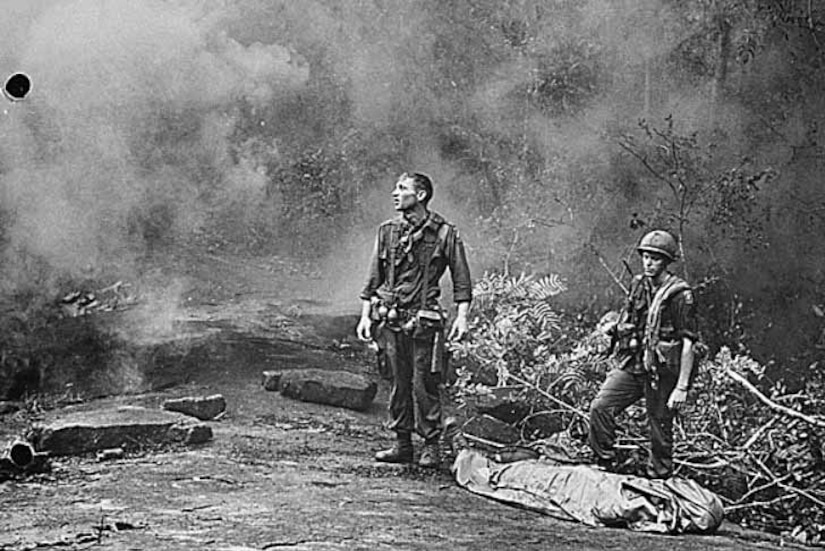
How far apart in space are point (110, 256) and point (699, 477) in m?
3.27

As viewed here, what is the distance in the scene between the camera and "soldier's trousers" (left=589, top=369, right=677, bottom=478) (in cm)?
513

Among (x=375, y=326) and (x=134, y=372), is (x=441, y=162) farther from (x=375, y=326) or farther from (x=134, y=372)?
(x=134, y=372)

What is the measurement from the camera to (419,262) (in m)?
5.52

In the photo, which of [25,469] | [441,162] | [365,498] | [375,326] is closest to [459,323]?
[375,326]

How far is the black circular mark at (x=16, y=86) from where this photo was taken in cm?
530

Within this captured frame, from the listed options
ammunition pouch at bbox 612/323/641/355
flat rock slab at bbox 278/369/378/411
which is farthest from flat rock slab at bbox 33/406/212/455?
ammunition pouch at bbox 612/323/641/355

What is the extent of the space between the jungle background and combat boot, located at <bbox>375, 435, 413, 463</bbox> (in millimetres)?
982

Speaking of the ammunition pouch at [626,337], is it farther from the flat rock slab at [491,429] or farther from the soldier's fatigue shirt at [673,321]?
the flat rock slab at [491,429]

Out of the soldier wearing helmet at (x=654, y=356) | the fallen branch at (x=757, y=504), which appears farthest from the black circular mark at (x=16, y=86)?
the fallen branch at (x=757, y=504)

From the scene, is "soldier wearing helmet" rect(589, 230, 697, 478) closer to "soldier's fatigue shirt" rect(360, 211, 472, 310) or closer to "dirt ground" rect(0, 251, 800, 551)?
"dirt ground" rect(0, 251, 800, 551)

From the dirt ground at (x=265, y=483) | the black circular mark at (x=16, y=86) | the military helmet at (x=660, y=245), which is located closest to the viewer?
the dirt ground at (x=265, y=483)

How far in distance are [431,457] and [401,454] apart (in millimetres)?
156

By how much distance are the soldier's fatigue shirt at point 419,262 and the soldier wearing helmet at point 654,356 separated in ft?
2.64

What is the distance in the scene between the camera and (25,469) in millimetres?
4945
